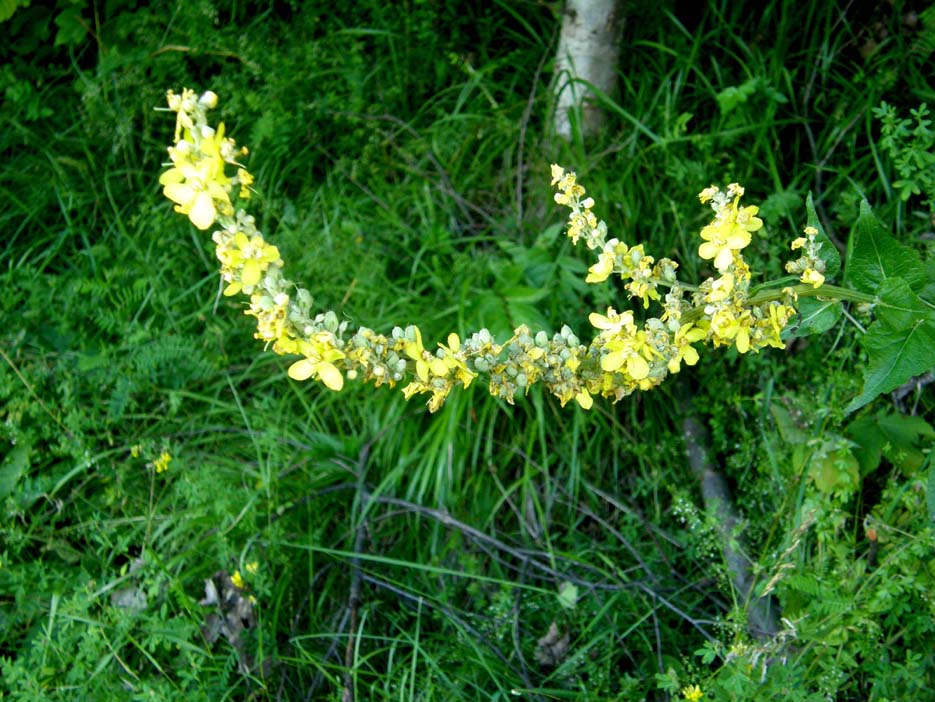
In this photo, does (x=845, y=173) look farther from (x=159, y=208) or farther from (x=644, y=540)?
(x=159, y=208)

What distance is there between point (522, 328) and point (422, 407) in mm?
1228

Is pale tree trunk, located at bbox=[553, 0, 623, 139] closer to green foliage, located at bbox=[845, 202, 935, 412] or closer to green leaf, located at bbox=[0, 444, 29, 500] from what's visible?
green foliage, located at bbox=[845, 202, 935, 412]

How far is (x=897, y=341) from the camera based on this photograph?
140 centimetres

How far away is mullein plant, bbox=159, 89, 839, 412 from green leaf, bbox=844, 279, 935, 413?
124 mm

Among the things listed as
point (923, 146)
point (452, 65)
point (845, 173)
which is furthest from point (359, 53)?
point (923, 146)

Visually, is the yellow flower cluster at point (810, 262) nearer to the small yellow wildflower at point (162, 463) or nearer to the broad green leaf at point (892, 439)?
the broad green leaf at point (892, 439)

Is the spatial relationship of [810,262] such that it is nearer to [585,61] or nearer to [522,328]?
[522,328]

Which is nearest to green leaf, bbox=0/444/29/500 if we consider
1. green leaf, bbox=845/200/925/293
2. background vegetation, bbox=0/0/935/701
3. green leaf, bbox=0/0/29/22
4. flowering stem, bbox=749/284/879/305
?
background vegetation, bbox=0/0/935/701

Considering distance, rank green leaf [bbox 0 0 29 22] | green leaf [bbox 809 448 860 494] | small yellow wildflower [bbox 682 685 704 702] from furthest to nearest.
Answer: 1. green leaf [bbox 0 0 29 22]
2. green leaf [bbox 809 448 860 494]
3. small yellow wildflower [bbox 682 685 704 702]

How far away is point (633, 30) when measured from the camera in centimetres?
299

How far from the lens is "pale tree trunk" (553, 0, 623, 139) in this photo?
275 centimetres

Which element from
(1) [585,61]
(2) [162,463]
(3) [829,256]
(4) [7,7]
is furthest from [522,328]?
(4) [7,7]

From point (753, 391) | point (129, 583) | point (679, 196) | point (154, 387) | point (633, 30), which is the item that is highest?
point (633, 30)

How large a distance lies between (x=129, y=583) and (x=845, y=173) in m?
2.25
